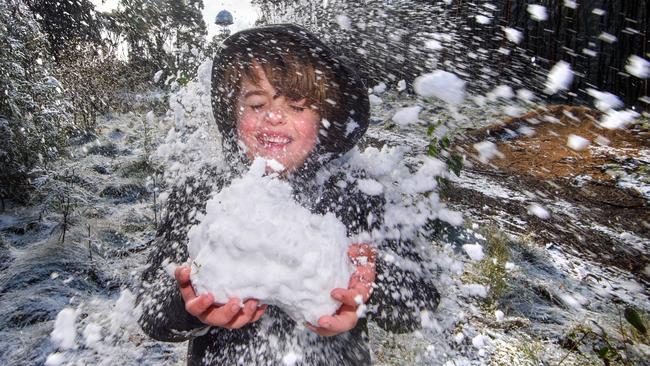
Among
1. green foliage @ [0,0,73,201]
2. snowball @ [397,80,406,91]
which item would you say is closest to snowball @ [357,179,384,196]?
green foliage @ [0,0,73,201]

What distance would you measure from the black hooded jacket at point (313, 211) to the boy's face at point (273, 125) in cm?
6

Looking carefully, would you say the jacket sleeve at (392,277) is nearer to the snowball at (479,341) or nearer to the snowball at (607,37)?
the snowball at (479,341)

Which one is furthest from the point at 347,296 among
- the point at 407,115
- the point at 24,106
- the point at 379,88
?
the point at 379,88

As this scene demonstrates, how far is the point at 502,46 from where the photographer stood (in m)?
9.98

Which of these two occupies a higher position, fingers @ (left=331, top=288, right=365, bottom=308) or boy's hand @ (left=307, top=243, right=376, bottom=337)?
fingers @ (left=331, top=288, right=365, bottom=308)

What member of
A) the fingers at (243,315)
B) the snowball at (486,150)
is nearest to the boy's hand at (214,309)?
the fingers at (243,315)

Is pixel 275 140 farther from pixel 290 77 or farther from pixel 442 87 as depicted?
pixel 442 87

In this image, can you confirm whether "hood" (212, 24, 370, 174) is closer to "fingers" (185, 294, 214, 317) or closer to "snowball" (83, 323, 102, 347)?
"fingers" (185, 294, 214, 317)

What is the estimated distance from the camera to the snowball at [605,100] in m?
8.66

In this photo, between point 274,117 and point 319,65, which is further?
point 319,65

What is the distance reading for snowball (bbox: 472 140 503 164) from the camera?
260 inches

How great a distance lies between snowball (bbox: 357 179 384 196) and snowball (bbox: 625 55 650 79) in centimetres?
913

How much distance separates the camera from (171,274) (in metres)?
1.22

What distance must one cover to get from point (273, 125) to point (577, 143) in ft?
25.2
